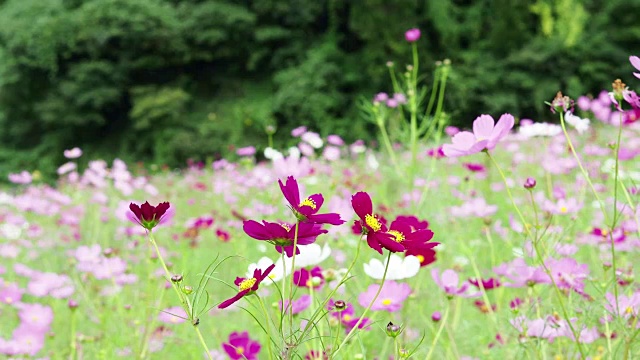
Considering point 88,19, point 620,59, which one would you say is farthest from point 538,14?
point 88,19

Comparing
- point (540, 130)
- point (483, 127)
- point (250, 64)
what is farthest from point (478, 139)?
point (250, 64)

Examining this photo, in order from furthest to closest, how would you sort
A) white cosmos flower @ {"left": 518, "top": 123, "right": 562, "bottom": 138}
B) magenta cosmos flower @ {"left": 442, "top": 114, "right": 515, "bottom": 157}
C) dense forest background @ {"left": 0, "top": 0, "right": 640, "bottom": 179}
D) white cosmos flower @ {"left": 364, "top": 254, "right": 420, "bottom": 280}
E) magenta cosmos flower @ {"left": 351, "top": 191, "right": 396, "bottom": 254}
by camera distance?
dense forest background @ {"left": 0, "top": 0, "right": 640, "bottom": 179}, white cosmos flower @ {"left": 518, "top": 123, "right": 562, "bottom": 138}, white cosmos flower @ {"left": 364, "top": 254, "right": 420, "bottom": 280}, magenta cosmos flower @ {"left": 442, "top": 114, "right": 515, "bottom": 157}, magenta cosmos flower @ {"left": 351, "top": 191, "right": 396, "bottom": 254}

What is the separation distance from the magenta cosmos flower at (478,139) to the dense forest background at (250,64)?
8.02m

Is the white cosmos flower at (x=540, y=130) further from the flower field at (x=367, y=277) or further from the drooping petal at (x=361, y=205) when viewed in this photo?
the drooping petal at (x=361, y=205)

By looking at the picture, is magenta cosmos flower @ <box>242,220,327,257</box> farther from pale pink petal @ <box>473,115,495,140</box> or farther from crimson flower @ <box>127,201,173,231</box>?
pale pink petal @ <box>473,115,495,140</box>

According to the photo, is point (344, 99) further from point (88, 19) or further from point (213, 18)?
point (88, 19)

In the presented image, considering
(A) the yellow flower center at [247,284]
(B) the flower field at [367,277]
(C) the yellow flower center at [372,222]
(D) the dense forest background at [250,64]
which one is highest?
(C) the yellow flower center at [372,222]

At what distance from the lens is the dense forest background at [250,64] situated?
891 centimetres

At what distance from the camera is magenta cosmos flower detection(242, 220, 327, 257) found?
1.55 ft

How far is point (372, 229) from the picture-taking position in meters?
0.47

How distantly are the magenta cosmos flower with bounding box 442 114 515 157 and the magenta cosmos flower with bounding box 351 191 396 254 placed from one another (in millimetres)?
116

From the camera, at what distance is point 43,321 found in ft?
3.83

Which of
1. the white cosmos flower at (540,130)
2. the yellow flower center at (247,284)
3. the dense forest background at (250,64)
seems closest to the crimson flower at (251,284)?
the yellow flower center at (247,284)

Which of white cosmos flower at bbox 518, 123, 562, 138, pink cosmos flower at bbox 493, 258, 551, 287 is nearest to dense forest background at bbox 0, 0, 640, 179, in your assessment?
white cosmos flower at bbox 518, 123, 562, 138
